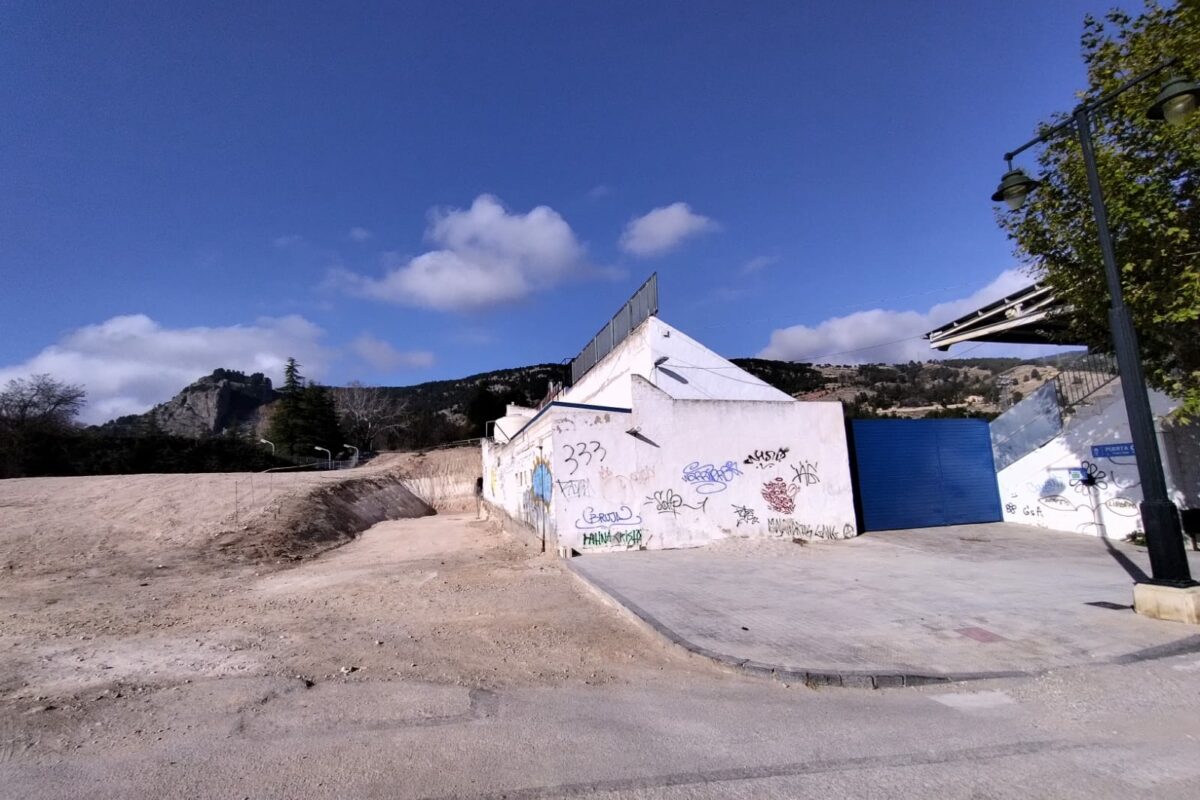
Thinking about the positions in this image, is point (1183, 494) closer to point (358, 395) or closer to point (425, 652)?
point (425, 652)

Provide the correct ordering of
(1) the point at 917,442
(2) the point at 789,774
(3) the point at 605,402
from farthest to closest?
(3) the point at 605,402
(1) the point at 917,442
(2) the point at 789,774

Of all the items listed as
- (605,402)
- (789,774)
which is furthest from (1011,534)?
(789,774)

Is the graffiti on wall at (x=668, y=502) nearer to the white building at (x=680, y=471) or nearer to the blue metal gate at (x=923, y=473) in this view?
the white building at (x=680, y=471)

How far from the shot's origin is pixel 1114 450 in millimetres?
14031

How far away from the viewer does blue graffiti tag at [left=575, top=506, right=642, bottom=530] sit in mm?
12883

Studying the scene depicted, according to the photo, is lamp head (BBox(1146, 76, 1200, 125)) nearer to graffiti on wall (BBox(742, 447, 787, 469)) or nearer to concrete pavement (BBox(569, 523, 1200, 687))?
concrete pavement (BBox(569, 523, 1200, 687))

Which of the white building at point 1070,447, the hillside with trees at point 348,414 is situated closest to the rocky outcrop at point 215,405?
the hillside with trees at point 348,414

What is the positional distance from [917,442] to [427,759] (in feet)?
53.2

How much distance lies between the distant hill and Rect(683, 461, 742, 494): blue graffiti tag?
20.9 ft

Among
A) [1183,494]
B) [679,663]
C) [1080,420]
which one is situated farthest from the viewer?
[1080,420]

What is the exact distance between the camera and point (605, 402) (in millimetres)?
18297

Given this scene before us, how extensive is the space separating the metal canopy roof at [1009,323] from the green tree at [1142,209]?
5378 millimetres

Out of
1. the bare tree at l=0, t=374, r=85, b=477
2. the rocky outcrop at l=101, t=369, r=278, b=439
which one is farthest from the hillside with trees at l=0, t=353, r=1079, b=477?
the rocky outcrop at l=101, t=369, r=278, b=439

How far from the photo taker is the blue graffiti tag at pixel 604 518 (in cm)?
1288
